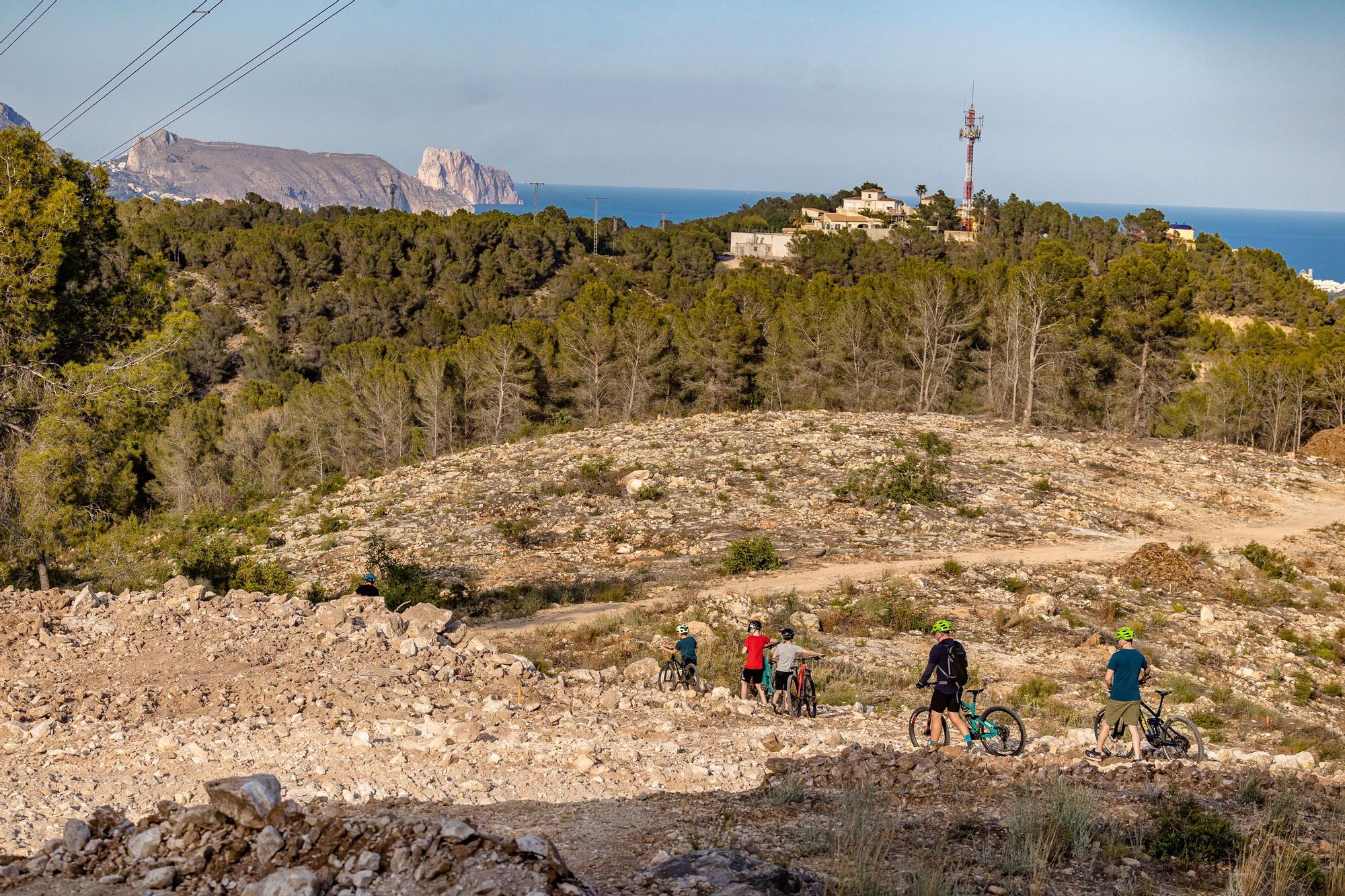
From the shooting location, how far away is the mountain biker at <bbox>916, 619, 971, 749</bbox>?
30.7ft

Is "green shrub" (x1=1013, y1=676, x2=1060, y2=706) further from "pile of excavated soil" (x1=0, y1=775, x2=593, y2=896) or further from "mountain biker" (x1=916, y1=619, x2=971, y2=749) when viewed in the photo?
"pile of excavated soil" (x1=0, y1=775, x2=593, y2=896)

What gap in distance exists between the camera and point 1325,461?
1248 inches

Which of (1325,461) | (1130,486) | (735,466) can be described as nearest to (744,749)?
(735,466)

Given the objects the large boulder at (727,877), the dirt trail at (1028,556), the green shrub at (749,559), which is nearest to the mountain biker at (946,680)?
the large boulder at (727,877)

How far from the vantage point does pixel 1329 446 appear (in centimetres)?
3353

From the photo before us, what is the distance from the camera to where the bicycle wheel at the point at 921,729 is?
987 centimetres

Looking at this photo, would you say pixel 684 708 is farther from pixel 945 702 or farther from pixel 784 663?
pixel 945 702

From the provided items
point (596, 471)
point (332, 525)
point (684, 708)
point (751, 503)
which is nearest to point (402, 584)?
point (332, 525)

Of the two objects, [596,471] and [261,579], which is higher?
[596,471]

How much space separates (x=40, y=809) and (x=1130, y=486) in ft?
85.2

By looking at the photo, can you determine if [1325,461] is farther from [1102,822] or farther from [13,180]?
[13,180]

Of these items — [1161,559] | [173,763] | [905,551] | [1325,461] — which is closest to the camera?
[173,763]

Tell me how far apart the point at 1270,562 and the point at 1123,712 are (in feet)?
43.7

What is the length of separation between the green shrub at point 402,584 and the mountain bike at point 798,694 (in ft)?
25.2
